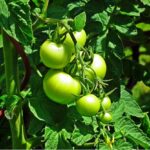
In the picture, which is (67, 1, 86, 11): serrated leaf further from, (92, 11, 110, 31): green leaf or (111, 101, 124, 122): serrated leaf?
(111, 101, 124, 122): serrated leaf

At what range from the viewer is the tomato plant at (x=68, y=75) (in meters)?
0.95

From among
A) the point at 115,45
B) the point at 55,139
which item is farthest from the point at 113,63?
the point at 55,139

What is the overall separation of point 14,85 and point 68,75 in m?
0.18

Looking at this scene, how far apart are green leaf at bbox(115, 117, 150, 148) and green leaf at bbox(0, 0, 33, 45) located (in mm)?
354

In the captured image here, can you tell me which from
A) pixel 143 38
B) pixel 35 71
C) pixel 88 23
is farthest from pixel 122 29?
pixel 143 38

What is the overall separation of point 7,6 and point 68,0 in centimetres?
34

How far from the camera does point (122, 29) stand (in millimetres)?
1243

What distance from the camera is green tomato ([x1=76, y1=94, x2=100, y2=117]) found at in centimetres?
95

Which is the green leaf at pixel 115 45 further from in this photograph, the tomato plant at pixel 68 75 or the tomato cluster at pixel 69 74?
the tomato cluster at pixel 69 74

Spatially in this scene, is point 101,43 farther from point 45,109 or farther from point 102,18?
point 45,109

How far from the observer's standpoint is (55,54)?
0.93 m

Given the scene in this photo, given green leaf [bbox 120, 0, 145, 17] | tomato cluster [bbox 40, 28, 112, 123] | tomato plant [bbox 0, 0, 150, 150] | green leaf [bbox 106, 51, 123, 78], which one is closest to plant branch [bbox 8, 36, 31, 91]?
tomato plant [bbox 0, 0, 150, 150]

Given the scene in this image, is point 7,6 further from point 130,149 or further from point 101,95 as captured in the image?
point 130,149

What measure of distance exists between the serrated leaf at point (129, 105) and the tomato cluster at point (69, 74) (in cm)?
24
